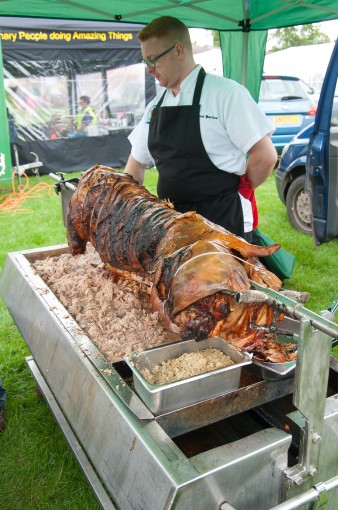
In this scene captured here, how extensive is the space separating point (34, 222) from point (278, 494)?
6.11 metres

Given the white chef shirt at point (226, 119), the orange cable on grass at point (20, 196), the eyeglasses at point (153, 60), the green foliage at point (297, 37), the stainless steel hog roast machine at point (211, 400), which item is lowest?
the orange cable on grass at point (20, 196)

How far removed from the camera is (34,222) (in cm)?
688

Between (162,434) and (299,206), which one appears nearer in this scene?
(162,434)

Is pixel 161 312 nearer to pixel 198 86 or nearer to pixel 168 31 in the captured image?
pixel 198 86

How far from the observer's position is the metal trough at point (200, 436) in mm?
1183

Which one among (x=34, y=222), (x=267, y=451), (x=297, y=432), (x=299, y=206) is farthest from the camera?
(x=34, y=222)

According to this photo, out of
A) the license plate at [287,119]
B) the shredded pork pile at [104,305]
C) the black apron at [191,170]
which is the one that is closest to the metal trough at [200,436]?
the shredded pork pile at [104,305]

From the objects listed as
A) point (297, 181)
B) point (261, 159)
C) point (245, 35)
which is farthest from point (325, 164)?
point (261, 159)

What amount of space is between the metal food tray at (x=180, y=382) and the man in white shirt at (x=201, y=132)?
1.34 meters

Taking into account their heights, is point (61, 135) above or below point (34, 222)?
above

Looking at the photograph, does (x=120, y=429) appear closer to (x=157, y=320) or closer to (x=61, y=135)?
(x=157, y=320)

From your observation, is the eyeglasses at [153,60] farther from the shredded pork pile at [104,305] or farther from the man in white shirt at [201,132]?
the shredded pork pile at [104,305]

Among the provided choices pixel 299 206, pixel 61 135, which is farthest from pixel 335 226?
pixel 61 135

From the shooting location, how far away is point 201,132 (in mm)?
2623
